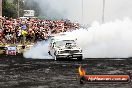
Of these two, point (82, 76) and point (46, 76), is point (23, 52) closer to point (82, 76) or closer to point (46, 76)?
point (46, 76)

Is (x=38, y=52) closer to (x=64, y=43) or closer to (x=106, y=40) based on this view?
(x=64, y=43)

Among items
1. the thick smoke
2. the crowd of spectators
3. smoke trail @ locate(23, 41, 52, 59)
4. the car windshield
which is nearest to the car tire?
the car windshield

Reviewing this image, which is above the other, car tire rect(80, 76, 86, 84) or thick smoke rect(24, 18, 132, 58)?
thick smoke rect(24, 18, 132, 58)

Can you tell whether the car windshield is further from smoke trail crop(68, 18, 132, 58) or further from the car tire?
the car tire

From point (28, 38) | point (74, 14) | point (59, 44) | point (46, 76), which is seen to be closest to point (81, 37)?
point (59, 44)

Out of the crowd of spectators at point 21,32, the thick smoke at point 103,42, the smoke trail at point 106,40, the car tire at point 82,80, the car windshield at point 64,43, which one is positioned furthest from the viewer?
the crowd of spectators at point 21,32

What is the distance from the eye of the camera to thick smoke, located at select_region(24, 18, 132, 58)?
43.6 meters

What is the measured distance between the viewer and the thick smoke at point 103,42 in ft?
143

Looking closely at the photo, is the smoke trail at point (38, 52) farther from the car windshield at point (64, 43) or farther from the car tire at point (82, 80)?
the car tire at point (82, 80)

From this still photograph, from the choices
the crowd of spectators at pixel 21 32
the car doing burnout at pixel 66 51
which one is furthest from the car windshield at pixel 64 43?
the crowd of spectators at pixel 21 32

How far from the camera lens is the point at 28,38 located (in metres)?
52.0

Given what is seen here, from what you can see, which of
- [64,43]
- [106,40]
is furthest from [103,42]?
[64,43]

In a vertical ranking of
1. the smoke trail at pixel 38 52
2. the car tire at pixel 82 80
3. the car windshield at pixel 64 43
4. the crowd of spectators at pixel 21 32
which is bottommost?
the car tire at pixel 82 80

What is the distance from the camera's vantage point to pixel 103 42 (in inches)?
1784
